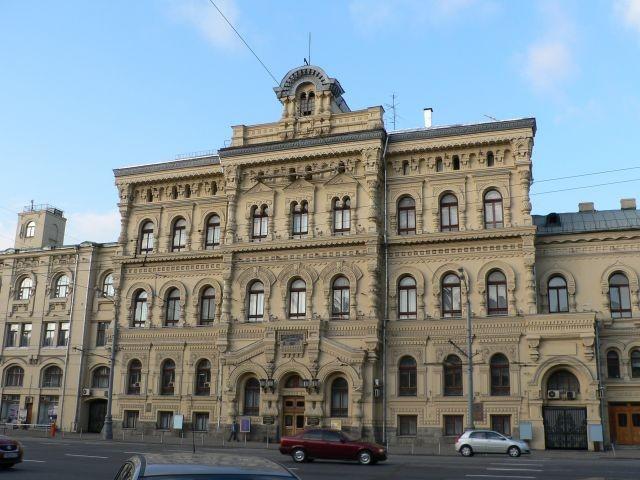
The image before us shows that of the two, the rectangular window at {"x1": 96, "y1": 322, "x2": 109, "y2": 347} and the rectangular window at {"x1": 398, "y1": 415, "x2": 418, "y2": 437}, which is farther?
the rectangular window at {"x1": 96, "y1": 322, "x2": 109, "y2": 347}

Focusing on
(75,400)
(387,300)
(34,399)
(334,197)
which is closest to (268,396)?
(387,300)

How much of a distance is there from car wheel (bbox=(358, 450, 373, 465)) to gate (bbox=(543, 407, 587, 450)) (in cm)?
1342

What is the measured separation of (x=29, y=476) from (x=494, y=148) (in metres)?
30.1

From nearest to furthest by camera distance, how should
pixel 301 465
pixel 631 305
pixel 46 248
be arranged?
pixel 301 465, pixel 631 305, pixel 46 248

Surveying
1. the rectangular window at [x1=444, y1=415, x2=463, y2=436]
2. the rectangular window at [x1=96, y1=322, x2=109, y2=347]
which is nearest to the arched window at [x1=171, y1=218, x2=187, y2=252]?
the rectangular window at [x1=96, y1=322, x2=109, y2=347]

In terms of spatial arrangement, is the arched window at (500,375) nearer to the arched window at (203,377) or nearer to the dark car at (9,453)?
the arched window at (203,377)

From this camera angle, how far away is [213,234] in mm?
44812

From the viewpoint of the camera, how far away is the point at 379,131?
40.1 meters

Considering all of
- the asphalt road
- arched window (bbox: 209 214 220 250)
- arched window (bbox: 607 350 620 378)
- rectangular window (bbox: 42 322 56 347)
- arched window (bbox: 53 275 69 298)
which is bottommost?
the asphalt road

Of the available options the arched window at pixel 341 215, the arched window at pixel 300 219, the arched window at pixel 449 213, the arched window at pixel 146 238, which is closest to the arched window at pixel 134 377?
the arched window at pixel 146 238

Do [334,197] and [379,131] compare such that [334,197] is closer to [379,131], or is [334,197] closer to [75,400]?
[379,131]

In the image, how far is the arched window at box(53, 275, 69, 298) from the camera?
49.6 meters

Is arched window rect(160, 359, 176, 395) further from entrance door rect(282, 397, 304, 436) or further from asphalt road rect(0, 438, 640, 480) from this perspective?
asphalt road rect(0, 438, 640, 480)

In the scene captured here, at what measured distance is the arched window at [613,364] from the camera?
117 feet
